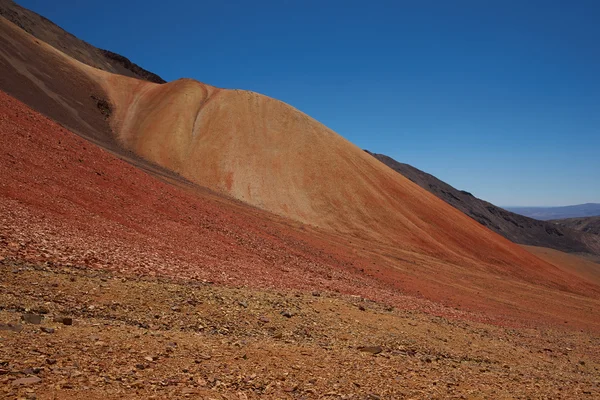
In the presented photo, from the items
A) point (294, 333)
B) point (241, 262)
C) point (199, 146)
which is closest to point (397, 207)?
point (199, 146)

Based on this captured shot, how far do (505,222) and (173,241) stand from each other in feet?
393

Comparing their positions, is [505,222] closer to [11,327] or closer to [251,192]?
Result: [251,192]

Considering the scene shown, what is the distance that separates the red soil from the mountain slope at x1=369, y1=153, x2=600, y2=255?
293 ft

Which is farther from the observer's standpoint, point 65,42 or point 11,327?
point 65,42

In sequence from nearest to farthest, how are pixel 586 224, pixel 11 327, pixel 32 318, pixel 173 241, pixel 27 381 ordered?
1. pixel 27 381
2. pixel 11 327
3. pixel 32 318
4. pixel 173 241
5. pixel 586 224

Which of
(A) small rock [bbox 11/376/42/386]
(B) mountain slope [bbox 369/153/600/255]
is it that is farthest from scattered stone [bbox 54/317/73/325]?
(B) mountain slope [bbox 369/153/600/255]

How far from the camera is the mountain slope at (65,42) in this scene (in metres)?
82.9

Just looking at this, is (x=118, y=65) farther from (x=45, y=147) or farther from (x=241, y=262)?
(x=241, y=262)

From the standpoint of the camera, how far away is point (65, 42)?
89.9 meters

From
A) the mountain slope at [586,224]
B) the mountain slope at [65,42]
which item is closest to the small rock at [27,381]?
the mountain slope at [65,42]

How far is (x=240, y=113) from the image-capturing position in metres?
50.7

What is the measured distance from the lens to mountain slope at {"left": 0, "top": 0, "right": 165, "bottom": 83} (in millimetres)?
82944

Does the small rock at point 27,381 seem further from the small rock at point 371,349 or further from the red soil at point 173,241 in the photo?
the red soil at point 173,241

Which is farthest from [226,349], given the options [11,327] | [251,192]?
[251,192]
